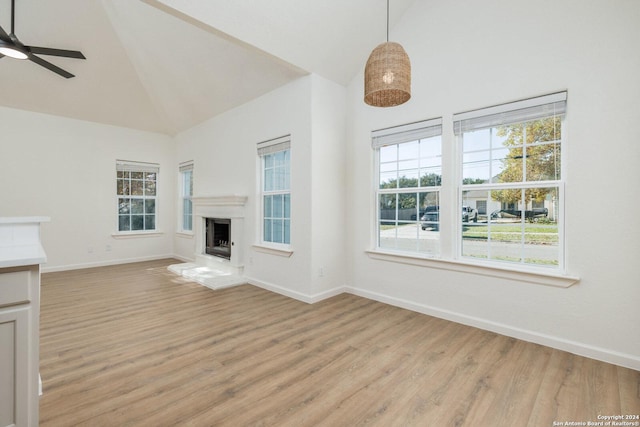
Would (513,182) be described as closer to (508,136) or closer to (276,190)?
(508,136)

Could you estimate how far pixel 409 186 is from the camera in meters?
3.46

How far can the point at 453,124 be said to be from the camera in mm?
3035

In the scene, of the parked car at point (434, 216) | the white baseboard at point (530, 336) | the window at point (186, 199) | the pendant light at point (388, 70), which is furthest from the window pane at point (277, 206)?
the window at point (186, 199)

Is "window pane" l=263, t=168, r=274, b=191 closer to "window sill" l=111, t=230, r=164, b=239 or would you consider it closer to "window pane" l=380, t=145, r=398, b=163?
"window pane" l=380, t=145, r=398, b=163

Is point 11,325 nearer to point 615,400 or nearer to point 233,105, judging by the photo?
point 615,400

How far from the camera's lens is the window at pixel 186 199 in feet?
20.8

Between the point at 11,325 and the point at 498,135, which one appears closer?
the point at 11,325

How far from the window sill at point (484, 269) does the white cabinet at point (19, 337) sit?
3.04 m

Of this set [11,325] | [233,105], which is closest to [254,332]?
[11,325]

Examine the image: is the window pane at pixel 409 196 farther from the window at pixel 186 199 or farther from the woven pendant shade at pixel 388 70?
the window at pixel 186 199

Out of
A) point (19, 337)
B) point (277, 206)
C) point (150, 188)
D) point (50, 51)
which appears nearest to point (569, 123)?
point (277, 206)

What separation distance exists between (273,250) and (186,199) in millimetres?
3375

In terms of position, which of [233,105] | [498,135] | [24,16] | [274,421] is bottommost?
[274,421]

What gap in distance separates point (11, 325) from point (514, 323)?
343cm
